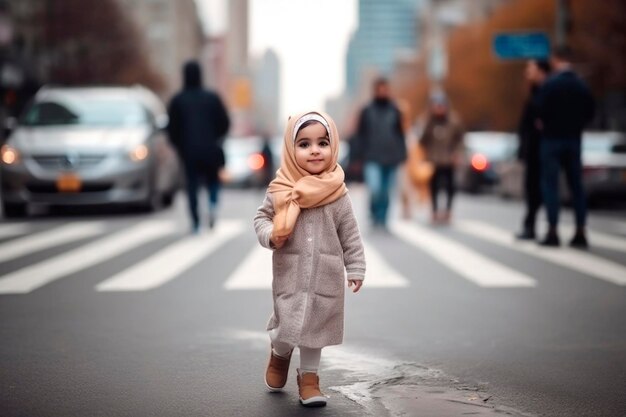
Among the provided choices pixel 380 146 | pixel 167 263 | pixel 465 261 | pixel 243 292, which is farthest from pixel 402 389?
pixel 380 146

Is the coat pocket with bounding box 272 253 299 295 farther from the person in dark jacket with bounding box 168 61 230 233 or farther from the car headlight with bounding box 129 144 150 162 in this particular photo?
the car headlight with bounding box 129 144 150 162

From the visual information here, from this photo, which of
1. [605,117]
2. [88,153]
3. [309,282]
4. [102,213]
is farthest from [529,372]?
[605,117]

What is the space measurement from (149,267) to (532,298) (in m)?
3.74

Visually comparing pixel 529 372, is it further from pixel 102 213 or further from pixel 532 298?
pixel 102 213

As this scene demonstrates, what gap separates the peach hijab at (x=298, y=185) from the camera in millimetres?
4273

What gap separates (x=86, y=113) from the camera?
16000mm

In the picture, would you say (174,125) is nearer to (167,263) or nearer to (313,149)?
(167,263)

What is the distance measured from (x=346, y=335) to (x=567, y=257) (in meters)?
4.40

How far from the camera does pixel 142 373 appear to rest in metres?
4.97

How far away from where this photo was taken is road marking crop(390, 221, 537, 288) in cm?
821

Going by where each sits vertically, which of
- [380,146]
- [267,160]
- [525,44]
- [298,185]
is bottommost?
[267,160]

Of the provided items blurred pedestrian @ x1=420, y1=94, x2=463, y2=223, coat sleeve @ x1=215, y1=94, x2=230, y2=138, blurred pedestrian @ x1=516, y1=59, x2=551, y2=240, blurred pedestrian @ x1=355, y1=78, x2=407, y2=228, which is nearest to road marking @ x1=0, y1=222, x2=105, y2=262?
coat sleeve @ x1=215, y1=94, x2=230, y2=138

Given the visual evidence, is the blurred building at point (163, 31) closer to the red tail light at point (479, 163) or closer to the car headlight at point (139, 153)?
the red tail light at point (479, 163)

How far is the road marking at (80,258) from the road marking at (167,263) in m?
0.51
